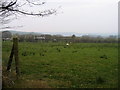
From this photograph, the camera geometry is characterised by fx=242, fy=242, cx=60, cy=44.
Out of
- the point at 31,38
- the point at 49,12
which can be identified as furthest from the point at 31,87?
the point at 31,38

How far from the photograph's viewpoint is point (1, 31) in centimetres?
847

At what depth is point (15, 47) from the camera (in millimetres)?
9031

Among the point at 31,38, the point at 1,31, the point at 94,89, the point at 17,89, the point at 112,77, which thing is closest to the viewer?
the point at 17,89

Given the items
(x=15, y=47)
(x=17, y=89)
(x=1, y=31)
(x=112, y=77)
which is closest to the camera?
(x=17, y=89)

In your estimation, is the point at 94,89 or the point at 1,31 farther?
the point at 1,31

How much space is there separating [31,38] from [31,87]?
6892 centimetres

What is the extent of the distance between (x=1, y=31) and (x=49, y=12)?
1.82 m

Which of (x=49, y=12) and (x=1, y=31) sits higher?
(x=49, y=12)

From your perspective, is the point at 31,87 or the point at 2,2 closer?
the point at 31,87

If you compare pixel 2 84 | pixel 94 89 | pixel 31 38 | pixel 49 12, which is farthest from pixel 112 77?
pixel 31 38

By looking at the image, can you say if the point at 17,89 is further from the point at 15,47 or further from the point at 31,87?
the point at 15,47

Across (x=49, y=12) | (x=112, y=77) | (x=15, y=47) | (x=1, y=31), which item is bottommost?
(x=112, y=77)

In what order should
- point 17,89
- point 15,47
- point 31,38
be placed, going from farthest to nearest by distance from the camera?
point 31,38
point 15,47
point 17,89

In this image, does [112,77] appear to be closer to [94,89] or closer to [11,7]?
[94,89]
